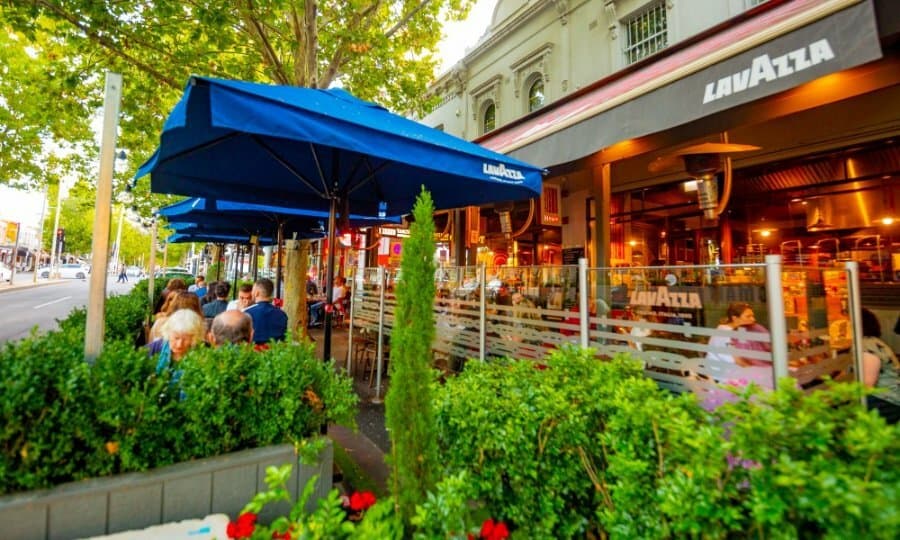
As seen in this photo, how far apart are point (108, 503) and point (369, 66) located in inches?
359

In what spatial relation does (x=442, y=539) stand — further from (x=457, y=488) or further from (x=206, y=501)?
(x=206, y=501)

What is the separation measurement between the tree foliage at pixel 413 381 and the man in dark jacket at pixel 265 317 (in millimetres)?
3644

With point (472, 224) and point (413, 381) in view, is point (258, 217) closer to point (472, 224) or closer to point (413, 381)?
point (472, 224)

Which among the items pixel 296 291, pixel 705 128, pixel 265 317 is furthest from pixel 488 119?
pixel 265 317

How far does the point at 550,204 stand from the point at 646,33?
4224 mm

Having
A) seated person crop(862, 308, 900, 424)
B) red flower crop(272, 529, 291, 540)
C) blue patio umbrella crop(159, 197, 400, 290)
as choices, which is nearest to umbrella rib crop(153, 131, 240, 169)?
blue patio umbrella crop(159, 197, 400, 290)

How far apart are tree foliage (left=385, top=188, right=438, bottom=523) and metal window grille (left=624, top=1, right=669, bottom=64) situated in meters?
8.49

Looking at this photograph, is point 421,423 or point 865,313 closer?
point 421,423

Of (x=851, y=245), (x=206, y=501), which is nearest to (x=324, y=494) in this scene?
(x=206, y=501)

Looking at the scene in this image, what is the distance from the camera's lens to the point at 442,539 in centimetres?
152

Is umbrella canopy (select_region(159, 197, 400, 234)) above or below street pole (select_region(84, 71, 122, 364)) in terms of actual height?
above

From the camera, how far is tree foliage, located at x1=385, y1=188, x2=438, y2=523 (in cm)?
178

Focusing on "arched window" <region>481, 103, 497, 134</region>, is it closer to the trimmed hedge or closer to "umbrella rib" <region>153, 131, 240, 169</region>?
"umbrella rib" <region>153, 131, 240, 169</region>

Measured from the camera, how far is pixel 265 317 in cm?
495
